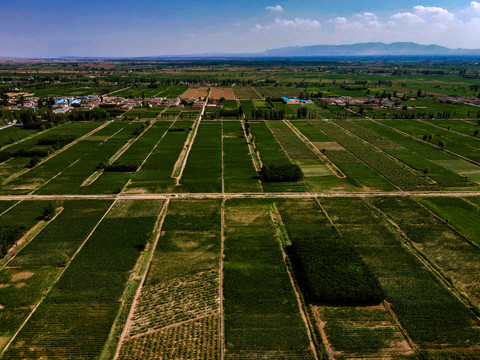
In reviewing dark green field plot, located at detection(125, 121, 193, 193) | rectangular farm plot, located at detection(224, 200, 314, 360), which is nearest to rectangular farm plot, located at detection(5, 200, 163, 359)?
dark green field plot, located at detection(125, 121, 193, 193)

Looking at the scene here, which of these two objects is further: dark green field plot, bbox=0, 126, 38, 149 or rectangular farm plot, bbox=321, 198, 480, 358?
dark green field plot, bbox=0, 126, 38, 149

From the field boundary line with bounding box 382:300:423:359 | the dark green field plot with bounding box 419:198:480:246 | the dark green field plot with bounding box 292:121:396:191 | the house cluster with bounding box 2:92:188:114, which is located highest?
the house cluster with bounding box 2:92:188:114

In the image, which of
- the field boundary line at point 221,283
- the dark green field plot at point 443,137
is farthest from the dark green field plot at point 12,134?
the dark green field plot at point 443,137

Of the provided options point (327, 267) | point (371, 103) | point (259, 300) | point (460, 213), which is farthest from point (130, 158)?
point (371, 103)

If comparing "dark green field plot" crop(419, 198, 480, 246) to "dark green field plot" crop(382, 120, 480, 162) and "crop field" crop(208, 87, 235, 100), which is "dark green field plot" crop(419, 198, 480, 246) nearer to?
"dark green field plot" crop(382, 120, 480, 162)

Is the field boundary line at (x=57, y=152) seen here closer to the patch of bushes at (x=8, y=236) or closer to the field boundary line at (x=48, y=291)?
the patch of bushes at (x=8, y=236)

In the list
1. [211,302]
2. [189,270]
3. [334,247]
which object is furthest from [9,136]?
[334,247]

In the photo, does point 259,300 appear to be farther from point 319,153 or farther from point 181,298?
point 319,153

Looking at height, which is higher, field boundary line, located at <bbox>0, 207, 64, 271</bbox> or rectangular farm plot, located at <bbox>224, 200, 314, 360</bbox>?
field boundary line, located at <bbox>0, 207, 64, 271</bbox>
